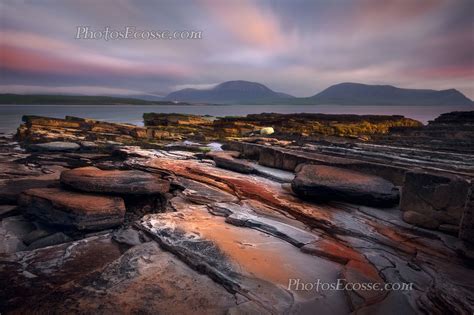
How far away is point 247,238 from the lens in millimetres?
4488

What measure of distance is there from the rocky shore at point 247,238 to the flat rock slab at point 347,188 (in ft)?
0.07

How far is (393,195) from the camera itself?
5.65m

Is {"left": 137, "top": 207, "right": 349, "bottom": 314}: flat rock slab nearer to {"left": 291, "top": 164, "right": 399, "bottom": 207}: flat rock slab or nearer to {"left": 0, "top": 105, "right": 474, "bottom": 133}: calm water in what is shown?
{"left": 291, "top": 164, "right": 399, "bottom": 207}: flat rock slab

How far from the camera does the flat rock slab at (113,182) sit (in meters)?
5.86

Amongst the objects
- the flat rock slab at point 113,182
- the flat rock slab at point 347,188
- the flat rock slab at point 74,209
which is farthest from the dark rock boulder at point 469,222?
the flat rock slab at point 74,209

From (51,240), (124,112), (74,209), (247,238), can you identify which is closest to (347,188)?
(247,238)

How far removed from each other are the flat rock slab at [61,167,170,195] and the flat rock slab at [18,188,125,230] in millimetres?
242

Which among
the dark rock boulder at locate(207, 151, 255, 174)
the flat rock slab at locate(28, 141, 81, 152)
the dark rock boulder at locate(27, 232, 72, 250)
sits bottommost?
the dark rock boulder at locate(27, 232, 72, 250)

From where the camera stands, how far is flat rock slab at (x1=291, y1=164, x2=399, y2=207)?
568 cm

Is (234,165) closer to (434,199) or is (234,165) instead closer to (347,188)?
(347,188)

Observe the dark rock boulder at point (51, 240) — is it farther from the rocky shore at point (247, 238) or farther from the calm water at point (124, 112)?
the calm water at point (124, 112)

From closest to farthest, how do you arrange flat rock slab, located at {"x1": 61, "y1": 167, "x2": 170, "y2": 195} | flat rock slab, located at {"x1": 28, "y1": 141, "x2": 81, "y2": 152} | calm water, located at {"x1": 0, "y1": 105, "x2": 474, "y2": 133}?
flat rock slab, located at {"x1": 61, "y1": 167, "x2": 170, "y2": 195} < flat rock slab, located at {"x1": 28, "y1": 141, "x2": 81, "y2": 152} < calm water, located at {"x1": 0, "y1": 105, "x2": 474, "y2": 133}

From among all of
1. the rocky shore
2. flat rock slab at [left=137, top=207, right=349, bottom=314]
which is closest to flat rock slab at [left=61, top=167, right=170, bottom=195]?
the rocky shore

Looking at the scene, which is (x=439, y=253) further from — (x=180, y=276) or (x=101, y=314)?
(x=101, y=314)
